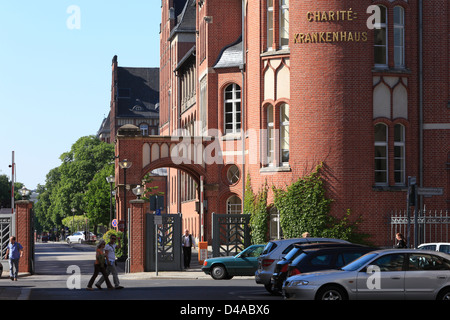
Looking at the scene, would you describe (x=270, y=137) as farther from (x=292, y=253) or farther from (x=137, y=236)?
(x=292, y=253)

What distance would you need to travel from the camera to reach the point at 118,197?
56594 millimetres

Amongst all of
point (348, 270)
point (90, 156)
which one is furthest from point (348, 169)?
point (90, 156)

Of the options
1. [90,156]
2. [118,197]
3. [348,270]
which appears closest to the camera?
[348,270]

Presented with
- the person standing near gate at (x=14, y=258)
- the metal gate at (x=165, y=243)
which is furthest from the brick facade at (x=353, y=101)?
the person standing near gate at (x=14, y=258)

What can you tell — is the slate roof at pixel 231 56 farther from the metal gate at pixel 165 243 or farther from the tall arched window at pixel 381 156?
the metal gate at pixel 165 243

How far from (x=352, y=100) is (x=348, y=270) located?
18.3 meters

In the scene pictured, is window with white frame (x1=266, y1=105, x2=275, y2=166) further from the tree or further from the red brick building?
the tree

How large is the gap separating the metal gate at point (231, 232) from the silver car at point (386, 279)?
20237 mm

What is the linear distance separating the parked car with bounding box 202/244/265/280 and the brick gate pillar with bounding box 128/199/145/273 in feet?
19.0

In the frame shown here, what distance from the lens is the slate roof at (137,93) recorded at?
14150 centimetres

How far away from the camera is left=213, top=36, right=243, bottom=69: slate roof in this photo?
5288 centimetres

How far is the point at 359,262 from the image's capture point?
19422 mm

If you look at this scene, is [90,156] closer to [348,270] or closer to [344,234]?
[344,234]

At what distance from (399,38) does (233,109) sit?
1506 cm
